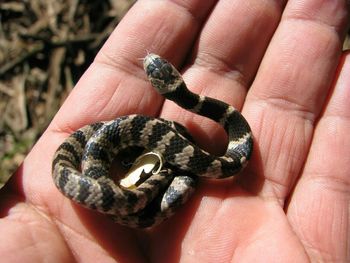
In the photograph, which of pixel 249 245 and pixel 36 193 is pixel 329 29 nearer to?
pixel 249 245

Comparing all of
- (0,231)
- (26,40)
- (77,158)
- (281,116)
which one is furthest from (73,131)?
(26,40)

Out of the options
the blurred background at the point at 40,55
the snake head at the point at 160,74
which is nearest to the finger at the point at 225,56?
the snake head at the point at 160,74

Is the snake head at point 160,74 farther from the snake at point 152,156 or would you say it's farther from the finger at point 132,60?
the finger at point 132,60

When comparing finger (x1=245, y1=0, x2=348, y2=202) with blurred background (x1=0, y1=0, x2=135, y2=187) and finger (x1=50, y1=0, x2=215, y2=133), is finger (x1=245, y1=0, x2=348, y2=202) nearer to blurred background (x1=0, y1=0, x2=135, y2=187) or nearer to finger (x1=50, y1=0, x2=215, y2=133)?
finger (x1=50, y1=0, x2=215, y2=133)

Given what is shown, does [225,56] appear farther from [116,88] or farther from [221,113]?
[116,88]

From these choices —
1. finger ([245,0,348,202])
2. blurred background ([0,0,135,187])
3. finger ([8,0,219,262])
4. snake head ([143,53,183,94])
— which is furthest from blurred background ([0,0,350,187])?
snake head ([143,53,183,94])

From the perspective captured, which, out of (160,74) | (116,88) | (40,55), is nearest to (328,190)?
(160,74)
